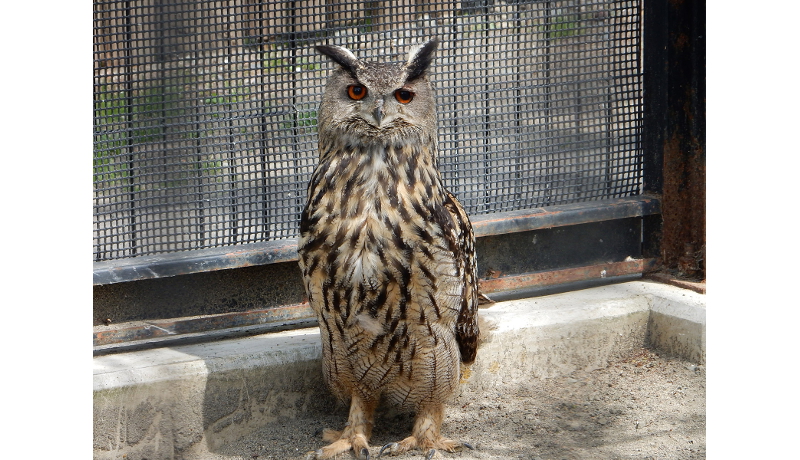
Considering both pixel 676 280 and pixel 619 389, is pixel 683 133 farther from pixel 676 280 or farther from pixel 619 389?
pixel 619 389

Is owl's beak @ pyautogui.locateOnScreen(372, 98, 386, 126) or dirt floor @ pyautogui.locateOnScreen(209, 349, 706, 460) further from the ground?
owl's beak @ pyautogui.locateOnScreen(372, 98, 386, 126)

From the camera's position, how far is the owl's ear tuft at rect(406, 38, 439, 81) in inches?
110

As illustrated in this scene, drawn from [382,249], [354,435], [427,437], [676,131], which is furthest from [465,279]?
[676,131]

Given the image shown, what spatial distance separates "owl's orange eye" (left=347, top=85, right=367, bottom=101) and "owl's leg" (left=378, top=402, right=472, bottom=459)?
1.17 metres

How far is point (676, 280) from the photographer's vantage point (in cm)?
413

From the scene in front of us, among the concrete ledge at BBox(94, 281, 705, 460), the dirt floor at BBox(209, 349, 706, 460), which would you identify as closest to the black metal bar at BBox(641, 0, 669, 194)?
the concrete ledge at BBox(94, 281, 705, 460)

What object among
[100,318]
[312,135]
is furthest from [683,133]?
[100,318]

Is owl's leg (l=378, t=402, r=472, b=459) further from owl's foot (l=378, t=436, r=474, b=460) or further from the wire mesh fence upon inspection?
the wire mesh fence

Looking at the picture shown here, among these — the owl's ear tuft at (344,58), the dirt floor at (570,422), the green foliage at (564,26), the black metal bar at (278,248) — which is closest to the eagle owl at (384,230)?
the owl's ear tuft at (344,58)

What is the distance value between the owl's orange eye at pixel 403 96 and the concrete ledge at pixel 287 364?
1.14 meters

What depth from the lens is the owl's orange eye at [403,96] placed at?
2770 mm

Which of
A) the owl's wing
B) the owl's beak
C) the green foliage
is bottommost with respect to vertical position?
the owl's wing

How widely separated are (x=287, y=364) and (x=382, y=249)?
83 cm

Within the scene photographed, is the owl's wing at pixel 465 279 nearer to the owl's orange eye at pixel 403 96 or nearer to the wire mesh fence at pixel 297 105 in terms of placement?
the owl's orange eye at pixel 403 96
